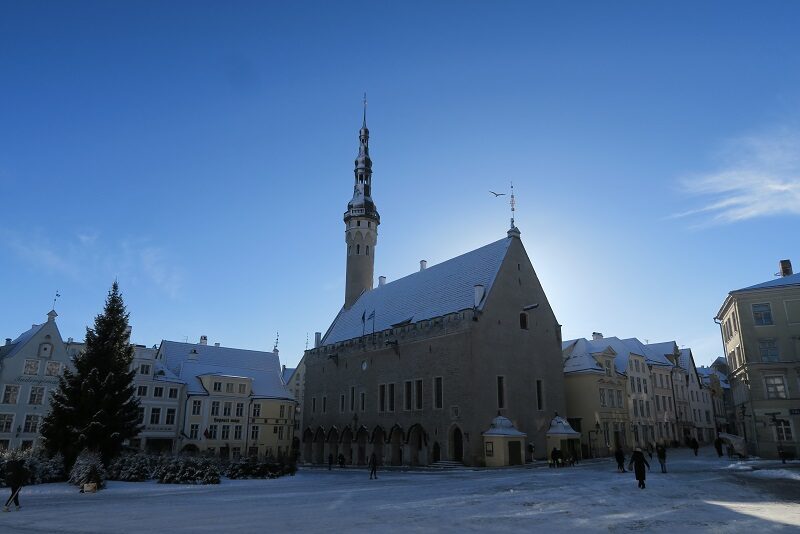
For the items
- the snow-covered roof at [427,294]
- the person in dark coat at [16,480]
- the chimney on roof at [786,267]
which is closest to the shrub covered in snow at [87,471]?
the person in dark coat at [16,480]

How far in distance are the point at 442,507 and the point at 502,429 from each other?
73.5 feet

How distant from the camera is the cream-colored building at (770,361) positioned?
34.7 meters

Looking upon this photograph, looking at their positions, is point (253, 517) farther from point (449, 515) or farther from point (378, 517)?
point (449, 515)

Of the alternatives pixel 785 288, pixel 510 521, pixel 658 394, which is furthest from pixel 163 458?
pixel 658 394

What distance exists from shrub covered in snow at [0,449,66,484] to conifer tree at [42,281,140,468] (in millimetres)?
765

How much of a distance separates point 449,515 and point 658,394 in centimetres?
5281

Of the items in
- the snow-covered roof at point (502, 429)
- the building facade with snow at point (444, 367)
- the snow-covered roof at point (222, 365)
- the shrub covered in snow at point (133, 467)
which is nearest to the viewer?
the shrub covered in snow at point (133, 467)

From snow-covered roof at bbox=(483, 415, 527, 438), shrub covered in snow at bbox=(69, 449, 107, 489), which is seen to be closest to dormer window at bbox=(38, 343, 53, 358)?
shrub covered in snow at bbox=(69, 449, 107, 489)

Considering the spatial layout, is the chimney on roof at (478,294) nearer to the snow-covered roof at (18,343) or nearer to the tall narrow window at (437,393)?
the tall narrow window at (437,393)

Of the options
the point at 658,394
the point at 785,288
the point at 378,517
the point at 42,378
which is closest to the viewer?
the point at 378,517

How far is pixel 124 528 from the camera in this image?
41.3 ft

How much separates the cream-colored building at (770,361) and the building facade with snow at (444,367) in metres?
13.3

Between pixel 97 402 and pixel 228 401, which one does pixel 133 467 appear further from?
pixel 228 401

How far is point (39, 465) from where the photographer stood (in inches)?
959
